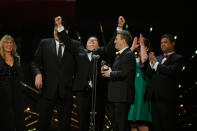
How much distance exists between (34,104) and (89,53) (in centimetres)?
227

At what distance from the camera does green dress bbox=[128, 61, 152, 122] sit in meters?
4.34

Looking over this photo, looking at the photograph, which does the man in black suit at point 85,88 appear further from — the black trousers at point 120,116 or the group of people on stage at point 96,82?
the black trousers at point 120,116

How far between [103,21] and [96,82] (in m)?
1.81

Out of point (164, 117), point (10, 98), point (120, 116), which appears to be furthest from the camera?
point (10, 98)

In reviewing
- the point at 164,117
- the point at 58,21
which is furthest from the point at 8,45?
the point at 164,117

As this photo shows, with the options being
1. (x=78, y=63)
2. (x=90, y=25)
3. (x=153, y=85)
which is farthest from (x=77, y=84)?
(x=90, y=25)

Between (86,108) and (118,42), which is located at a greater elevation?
(118,42)

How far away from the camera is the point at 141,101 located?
173 inches

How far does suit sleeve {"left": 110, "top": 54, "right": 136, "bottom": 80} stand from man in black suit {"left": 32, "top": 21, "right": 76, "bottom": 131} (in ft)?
2.09

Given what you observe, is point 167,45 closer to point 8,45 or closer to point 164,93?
point 164,93

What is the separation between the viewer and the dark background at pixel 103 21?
5090mm

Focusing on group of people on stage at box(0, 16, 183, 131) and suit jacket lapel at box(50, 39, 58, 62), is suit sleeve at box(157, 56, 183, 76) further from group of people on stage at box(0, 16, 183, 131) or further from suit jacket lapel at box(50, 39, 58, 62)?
suit jacket lapel at box(50, 39, 58, 62)

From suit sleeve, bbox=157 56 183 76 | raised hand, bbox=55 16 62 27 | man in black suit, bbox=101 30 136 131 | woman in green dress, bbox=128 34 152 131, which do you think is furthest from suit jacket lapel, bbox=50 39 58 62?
suit sleeve, bbox=157 56 183 76

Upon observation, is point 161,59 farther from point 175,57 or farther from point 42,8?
point 42,8
